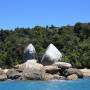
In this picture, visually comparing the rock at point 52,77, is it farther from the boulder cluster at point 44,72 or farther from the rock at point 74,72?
the rock at point 74,72

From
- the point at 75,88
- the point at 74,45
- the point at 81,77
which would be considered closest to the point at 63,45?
the point at 74,45

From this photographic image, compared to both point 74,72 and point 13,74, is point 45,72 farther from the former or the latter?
point 13,74

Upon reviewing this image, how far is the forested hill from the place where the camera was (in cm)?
5434

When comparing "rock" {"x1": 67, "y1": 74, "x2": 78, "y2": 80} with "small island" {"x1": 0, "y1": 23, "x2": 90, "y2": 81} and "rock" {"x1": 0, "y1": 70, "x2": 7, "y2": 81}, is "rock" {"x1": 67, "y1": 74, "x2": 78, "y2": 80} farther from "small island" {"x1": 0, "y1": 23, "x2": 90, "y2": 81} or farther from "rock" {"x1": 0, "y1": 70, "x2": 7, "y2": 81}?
"rock" {"x1": 0, "y1": 70, "x2": 7, "y2": 81}

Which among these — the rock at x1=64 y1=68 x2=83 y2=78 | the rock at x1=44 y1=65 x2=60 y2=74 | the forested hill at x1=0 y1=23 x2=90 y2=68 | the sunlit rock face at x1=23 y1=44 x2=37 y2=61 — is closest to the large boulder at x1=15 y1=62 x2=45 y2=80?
the rock at x1=44 y1=65 x2=60 y2=74

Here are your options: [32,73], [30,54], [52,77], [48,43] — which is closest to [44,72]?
[52,77]

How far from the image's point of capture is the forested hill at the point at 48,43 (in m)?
54.3

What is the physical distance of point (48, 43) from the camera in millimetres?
61125

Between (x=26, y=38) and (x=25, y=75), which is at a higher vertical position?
(x=26, y=38)

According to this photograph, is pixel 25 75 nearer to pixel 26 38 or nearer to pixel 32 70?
pixel 32 70

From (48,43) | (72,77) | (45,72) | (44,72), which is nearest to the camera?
(72,77)

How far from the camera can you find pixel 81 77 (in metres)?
44.7

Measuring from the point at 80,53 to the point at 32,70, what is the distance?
13337mm

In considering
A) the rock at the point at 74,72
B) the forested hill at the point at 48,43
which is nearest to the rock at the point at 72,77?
the rock at the point at 74,72
